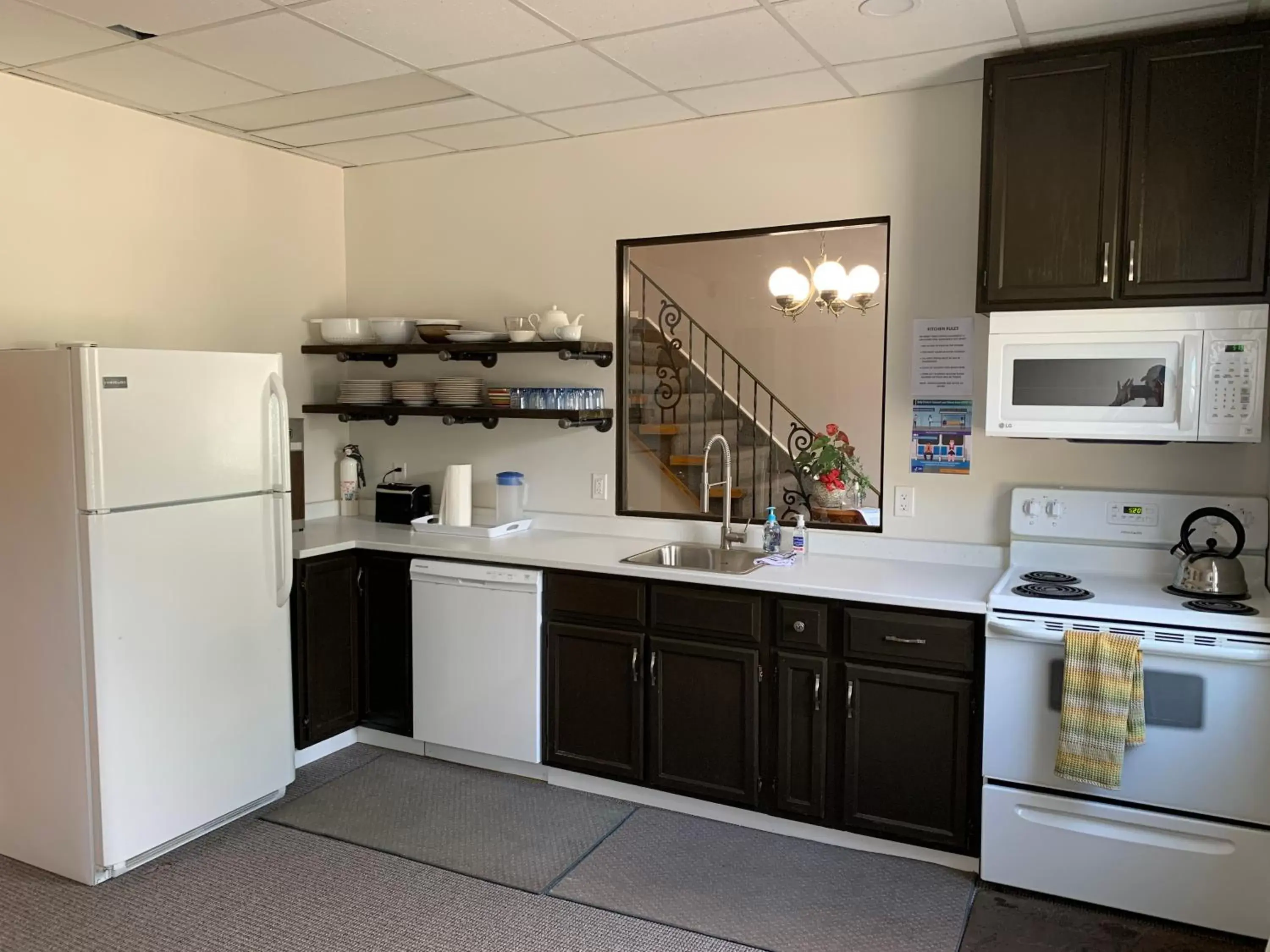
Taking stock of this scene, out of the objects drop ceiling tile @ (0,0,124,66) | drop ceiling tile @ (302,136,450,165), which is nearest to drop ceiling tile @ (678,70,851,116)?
drop ceiling tile @ (302,136,450,165)

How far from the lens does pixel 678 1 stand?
104 inches

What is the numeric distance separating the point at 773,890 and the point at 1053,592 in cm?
124

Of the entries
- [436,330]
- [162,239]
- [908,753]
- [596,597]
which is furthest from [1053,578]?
[162,239]

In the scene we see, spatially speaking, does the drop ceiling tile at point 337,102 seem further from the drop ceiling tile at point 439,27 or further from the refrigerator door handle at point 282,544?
the refrigerator door handle at point 282,544

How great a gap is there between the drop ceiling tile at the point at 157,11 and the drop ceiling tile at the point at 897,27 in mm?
1528

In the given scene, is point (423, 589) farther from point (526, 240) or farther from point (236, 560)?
point (526, 240)

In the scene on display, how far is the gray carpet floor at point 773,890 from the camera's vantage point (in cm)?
271

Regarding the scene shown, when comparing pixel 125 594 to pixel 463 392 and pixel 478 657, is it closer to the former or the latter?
pixel 478 657

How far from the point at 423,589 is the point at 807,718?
62.7 inches

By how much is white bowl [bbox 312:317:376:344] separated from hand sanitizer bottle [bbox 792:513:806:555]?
2100mm

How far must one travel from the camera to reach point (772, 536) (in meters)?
3.67

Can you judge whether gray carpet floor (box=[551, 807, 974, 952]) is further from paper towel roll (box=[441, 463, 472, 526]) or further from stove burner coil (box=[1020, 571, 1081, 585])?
paper towel roll (box=[441, 463, 472, 526])

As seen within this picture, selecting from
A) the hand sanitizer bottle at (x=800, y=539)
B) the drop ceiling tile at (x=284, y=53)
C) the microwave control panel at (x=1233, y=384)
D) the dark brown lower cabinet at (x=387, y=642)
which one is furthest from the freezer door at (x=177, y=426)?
the microwave control panel at (x=1233, y=384)

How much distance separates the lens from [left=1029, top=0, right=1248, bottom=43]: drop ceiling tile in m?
2.69
